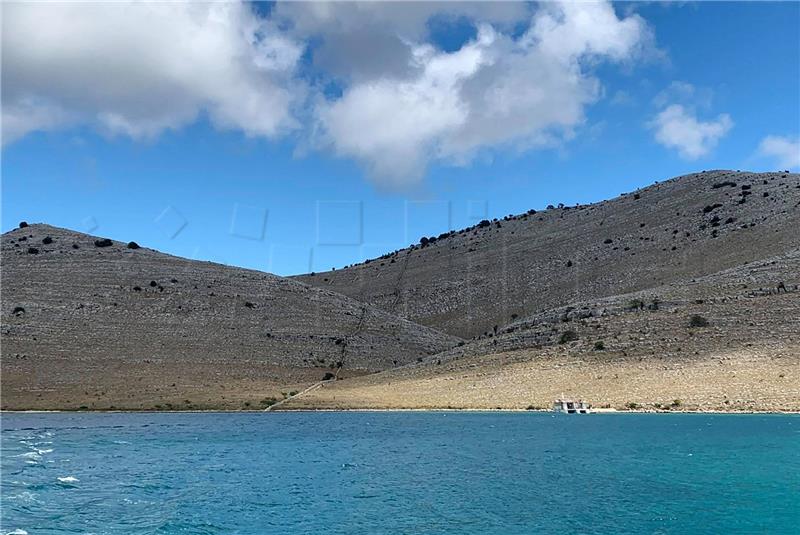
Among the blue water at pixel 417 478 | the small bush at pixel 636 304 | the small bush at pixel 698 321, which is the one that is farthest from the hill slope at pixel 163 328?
the small bush at pixel 698 321

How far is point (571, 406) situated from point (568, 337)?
14703mm

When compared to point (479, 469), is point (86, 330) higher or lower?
higher

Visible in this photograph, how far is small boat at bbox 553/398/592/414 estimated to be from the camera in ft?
178

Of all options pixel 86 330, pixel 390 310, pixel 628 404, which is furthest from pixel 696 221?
pixel 86 330

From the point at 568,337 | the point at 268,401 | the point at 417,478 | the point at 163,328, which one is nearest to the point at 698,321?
the point at 568,337

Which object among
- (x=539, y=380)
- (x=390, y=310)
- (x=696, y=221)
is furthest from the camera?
(x=390, y=310)

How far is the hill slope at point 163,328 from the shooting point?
72375 mm

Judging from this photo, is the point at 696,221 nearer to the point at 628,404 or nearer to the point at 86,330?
the point at 628,404

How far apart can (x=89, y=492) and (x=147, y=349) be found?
5244cm

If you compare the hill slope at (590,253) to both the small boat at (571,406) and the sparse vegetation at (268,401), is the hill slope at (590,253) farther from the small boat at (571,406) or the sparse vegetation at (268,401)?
the sparse vegetation at (268,401)

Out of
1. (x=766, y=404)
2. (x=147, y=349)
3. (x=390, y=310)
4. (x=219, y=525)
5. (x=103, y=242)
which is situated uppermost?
(x=103, y=242)

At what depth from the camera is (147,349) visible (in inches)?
3081

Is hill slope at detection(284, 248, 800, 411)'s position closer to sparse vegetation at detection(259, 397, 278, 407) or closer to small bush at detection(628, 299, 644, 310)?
small bush at detection(628, 299, 644, 310)


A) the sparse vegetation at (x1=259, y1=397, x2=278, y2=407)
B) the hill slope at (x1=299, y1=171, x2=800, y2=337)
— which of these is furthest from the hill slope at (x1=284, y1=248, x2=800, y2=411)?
the hill slope at (x1=299, y1=171, x2=800, y2=337)
